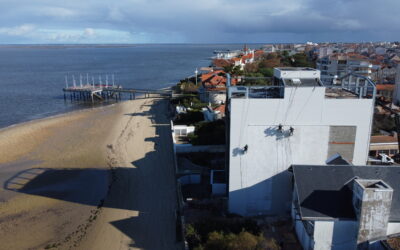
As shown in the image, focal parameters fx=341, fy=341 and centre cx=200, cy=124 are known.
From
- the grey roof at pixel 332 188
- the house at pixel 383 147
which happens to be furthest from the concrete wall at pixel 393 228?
the house at pixel 383 147

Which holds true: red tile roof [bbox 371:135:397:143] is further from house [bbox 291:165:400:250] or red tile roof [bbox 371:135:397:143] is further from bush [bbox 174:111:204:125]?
bush [bbox 174:111:204:125]

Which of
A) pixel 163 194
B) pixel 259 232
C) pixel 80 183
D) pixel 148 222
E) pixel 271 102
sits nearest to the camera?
pixel 259 232

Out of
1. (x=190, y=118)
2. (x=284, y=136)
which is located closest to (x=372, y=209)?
(x=284, y=136)

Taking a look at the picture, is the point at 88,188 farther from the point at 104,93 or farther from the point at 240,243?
the point at 104,93

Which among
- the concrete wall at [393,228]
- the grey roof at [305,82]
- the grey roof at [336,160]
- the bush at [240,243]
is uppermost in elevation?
the grey roof at [305,82]

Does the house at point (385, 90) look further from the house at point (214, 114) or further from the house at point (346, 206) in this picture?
the house at point (346, 206)

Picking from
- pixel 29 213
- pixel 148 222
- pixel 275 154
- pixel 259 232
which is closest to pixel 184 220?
pixel 148 222

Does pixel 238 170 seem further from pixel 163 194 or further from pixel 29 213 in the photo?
pixel 29 213
